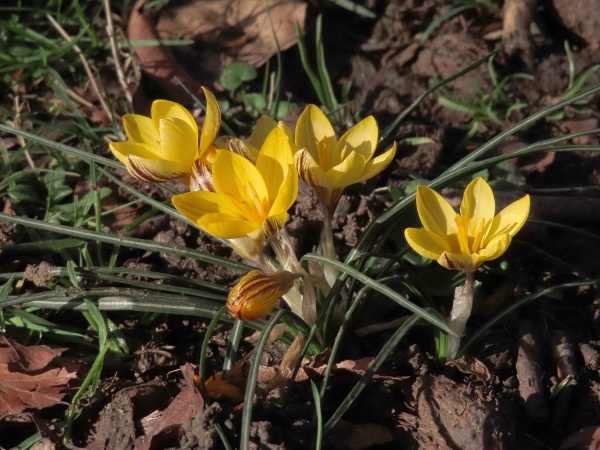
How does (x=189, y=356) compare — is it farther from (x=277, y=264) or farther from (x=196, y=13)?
(x=196, y=13)

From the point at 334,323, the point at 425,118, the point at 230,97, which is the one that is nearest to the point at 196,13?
the point at 230,97

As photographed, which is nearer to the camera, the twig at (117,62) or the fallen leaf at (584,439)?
the fallen leaf at (584,439)

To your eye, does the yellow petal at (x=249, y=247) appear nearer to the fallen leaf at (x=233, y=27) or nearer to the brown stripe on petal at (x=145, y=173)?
the brown stripe on petal at (x=145, y=173)

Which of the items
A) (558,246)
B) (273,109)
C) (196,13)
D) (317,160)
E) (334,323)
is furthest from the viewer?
(196,13)

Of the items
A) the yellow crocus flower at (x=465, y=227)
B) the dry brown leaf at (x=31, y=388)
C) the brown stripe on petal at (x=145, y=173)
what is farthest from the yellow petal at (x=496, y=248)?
the dry brown leaf at (x=31, y=388)

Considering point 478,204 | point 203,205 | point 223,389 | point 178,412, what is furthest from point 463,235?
point 178,412
